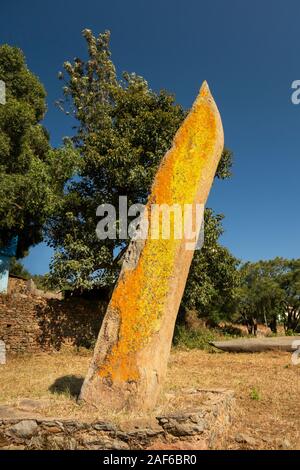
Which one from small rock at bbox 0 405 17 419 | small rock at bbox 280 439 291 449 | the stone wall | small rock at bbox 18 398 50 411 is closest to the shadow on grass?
small rock at bbox 18 398 50 411

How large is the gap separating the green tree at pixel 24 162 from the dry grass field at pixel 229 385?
19.0 ft

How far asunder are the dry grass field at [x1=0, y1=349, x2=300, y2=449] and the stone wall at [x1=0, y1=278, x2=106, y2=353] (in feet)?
1.73

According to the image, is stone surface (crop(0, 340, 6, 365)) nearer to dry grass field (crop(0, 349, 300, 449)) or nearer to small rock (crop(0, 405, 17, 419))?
dry grass field (crop(0, 349, 300, 449))

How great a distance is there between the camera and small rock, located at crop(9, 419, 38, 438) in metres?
4.89

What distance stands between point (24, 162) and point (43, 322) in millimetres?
6726

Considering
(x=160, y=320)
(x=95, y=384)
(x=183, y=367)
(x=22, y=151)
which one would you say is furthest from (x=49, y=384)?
(x=22, y=151)

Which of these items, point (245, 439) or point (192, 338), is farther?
point (192, 338)

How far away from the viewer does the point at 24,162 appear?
1702cm

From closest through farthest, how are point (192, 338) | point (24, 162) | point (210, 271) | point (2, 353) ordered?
point (2, 353) < point (24, 162) < point (210, 271) < point (192, 338)

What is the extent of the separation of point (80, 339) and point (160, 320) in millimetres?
11168

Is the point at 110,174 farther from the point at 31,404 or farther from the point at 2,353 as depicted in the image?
the point at 31,404

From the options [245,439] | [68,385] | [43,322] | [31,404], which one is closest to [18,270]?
[43,322]

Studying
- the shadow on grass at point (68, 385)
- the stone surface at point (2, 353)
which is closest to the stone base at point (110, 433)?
the shadow on grass at point (68, 385)
